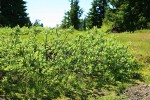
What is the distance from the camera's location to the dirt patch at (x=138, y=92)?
14.8 meters

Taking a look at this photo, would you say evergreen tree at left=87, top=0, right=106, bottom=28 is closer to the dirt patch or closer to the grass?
the grass

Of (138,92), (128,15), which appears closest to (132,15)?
(128,15)

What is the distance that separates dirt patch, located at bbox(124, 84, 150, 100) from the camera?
14.8 m

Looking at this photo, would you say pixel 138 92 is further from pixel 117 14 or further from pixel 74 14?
pixel 74 14

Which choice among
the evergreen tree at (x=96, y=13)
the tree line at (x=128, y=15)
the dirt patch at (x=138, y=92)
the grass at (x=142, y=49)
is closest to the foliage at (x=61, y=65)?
the grass at (x=142, y=49)

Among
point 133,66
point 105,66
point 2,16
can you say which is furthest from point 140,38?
point 2,16

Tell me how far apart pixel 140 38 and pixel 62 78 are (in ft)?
39.2

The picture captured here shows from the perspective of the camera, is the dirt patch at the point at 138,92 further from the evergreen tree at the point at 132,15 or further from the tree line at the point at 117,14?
the evergreen tree at the point at 132,15

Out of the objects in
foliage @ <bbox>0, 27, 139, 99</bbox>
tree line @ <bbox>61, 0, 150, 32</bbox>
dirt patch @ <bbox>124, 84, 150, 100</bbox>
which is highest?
tree line @ <bbox>61, 0, 150, 32</bbox>

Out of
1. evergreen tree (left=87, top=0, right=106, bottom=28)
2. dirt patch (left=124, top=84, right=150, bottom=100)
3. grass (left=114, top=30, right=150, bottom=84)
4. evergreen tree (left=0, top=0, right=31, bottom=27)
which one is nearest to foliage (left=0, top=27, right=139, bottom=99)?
grass (left=114, top=30, right=150, bottom=84)

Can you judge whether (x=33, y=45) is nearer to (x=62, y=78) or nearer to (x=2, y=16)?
(x=62, y=78)

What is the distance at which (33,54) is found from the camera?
1472cm

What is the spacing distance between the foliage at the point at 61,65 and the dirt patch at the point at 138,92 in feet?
3.08

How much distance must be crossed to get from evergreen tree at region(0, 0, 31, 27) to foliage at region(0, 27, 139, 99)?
2841 cm
